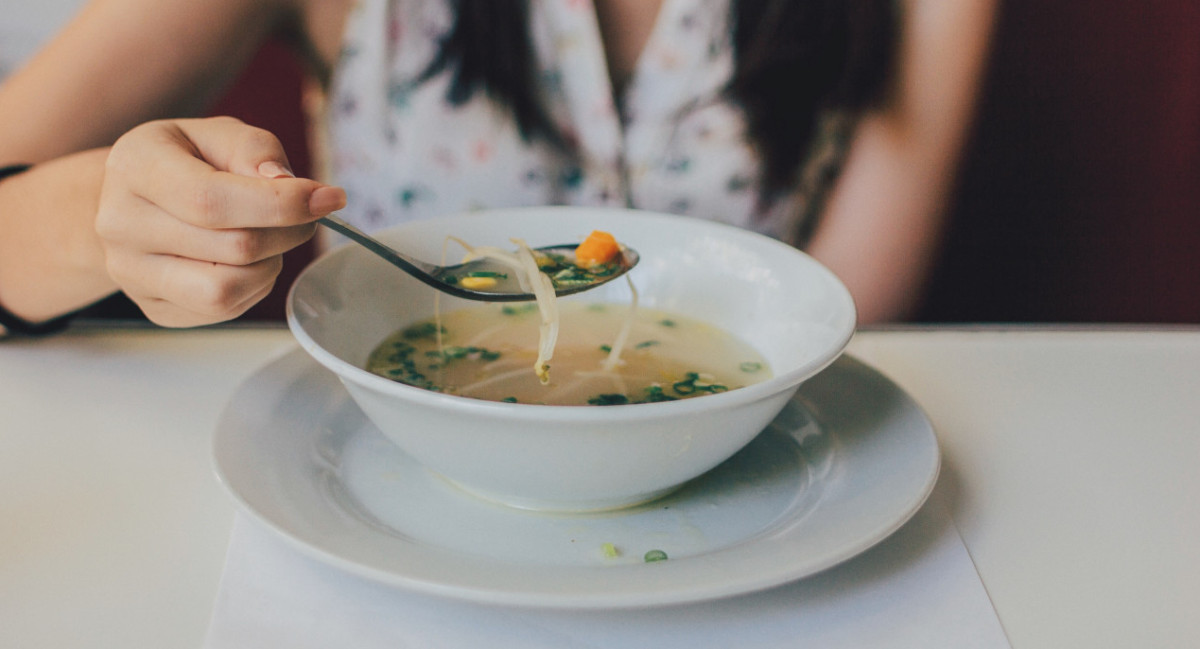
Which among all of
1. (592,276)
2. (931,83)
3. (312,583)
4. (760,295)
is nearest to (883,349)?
(760,295)

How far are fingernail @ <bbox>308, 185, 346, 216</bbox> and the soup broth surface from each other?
182mm

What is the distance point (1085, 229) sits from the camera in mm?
2021

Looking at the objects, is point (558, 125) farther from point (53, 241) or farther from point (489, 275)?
point (53, 241)

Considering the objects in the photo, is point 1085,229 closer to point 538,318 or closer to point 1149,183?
point 1149,183

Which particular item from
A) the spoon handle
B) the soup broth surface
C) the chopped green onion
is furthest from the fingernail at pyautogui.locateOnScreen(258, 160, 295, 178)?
the chopped green onion

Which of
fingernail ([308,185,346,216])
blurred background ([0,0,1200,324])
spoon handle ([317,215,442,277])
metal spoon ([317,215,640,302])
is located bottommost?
blurred background ([0,0,1200,324])

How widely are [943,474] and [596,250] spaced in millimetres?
386

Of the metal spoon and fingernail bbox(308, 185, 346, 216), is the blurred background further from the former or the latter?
fingernail bbox(308, 185, 346, 216)

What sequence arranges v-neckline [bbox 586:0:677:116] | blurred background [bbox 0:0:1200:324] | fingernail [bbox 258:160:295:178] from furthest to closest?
blurred background [bbox 0:0:1200:324]
v-neckline [bbox 586:0:677:116]
fingernail [bbox 258:160:295:178]

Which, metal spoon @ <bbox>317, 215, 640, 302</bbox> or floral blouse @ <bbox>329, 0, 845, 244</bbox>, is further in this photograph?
floral blouse @ <bbox>329, 0, 845, 244</bbox>

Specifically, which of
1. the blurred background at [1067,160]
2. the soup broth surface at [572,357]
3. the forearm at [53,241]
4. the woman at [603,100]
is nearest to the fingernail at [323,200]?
the soup broth surface at [572,357]

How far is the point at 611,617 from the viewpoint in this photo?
0.54 meters

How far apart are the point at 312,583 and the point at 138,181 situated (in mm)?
343

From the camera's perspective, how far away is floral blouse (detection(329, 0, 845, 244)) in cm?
139
